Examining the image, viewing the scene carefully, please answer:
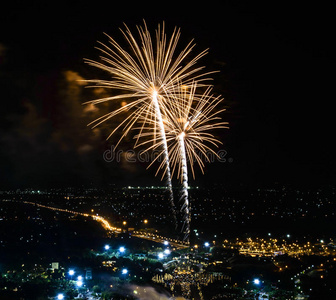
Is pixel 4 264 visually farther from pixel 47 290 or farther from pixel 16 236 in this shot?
pixel 16 236

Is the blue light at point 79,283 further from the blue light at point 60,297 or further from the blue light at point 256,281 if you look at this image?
the blue light at point 256,281

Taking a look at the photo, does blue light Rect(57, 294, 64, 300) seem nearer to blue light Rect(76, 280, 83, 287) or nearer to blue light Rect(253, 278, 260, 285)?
blue light Rect(76, 280, 83, 287)

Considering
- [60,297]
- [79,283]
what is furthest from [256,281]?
[60,297]

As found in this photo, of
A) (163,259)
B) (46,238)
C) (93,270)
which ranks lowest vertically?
(93,270)

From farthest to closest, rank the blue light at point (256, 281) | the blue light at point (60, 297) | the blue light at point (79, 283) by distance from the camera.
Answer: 1. the blue light at point (256, 281)
2. the blue light at point (79, 283)
3. the blue light at point (60, 297)

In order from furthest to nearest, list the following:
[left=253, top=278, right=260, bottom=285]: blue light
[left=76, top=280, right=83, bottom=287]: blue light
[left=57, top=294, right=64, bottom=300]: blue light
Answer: [left=253, top=278, right=260, bottom=285]: blue light
[left=76, top=280, right=83, bottom=287]: blue light
[left=57, top=294, right=64, bottom=300]: blue light

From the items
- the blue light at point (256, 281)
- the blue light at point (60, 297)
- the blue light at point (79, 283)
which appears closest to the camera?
the blue light at point (60, 297)

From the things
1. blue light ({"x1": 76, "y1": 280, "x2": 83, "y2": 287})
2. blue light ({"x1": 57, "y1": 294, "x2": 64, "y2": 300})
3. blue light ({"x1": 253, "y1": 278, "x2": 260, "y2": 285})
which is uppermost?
blue light ({"x1": 76, "y1": 280, "x2": 83, "y2": 287})

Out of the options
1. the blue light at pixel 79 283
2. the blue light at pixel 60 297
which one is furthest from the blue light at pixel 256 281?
the blue light at pixel 60 297

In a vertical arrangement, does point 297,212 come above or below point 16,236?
above

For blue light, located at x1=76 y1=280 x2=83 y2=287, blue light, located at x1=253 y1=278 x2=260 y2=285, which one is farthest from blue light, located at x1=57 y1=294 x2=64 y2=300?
blue light, located at x1=253 y1=278 x2=260 y2=285

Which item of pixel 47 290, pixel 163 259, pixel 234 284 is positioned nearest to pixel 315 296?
pixel 234 284
